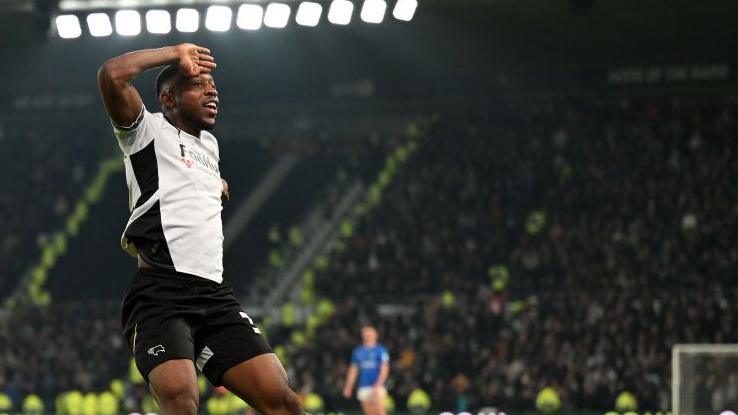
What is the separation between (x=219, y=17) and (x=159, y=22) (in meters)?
0.93

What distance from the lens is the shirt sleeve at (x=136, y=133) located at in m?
4.67

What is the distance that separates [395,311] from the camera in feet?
66.8

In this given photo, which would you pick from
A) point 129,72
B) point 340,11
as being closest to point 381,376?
point 340,11

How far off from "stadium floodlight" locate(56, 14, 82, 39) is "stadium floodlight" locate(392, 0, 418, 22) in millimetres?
4648

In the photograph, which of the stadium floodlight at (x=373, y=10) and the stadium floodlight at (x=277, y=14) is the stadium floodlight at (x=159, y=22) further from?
the stadium floodlight at (x=373, y=10)

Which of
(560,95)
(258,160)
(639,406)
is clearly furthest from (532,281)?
(258,160)

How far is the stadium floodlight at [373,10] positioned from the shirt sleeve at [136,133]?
12182 millimetres

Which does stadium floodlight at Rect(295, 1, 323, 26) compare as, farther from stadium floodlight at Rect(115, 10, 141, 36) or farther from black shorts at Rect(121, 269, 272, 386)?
black shorts at Rect(121, 269, 272, 386)

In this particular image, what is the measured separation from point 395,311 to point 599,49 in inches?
272

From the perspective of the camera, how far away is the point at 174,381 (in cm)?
448

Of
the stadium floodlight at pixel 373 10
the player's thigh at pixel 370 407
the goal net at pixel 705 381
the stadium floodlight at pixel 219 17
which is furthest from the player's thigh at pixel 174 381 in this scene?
the stadium floodlight at pixel 219 17

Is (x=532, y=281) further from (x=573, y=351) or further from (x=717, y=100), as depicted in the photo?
(x=717, y=100)

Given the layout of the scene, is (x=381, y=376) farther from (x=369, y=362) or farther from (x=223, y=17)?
(x=223, y=17)

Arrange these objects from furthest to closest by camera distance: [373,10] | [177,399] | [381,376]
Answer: [373,10]
[381,376]
[177,399]
